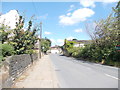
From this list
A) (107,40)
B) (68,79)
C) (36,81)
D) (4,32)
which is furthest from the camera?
(107,40)

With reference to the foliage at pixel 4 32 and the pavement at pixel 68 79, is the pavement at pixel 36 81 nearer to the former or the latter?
the pavement at pixel 68 79

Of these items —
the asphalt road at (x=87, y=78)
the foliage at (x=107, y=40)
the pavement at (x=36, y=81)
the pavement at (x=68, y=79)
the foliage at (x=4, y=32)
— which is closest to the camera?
the pavement at (x=36, y=81)

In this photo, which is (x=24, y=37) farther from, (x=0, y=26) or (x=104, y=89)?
(x=104, y=89)

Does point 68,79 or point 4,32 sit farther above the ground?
point 4,32

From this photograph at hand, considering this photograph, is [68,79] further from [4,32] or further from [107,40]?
[107,40]

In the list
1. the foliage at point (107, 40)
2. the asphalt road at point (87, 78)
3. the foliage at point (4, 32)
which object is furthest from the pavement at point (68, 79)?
the foliage at point (107, 40)

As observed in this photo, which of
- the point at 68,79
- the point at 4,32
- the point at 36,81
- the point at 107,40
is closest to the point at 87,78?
the point at 68,79

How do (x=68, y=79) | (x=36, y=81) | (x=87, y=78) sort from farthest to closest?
1. (x=87, y=78)
2. (x=68, y=79)
3. (x=36, y=81)

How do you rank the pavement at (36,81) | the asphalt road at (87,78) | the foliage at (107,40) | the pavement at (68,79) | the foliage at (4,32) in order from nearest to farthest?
1. the pavement at (36,81)
2. the pavement at (68,79)
3. the asphalt road at (87,78)
4. the foliage at (4,32)
5. the foliage at (107,40)

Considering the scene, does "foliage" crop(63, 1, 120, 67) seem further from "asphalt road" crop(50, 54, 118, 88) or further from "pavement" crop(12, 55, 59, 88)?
"pavement" crop(12, 55, 59, 88)

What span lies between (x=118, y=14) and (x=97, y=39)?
27.1ft

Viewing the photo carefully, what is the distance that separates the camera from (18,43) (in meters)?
12.9

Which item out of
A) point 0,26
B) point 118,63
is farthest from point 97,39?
point 0,26

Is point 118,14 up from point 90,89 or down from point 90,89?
up
